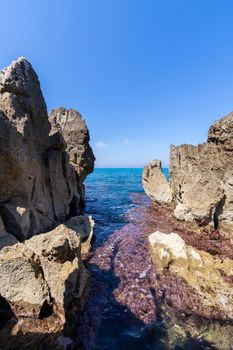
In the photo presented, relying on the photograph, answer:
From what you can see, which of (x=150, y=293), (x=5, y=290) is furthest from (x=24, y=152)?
(x=150, y=293)

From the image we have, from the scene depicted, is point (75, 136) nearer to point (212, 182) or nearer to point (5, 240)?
point (212, 182)

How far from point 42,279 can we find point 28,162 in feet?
26.5

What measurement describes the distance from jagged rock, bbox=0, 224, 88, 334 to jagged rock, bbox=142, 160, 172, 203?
20187mm

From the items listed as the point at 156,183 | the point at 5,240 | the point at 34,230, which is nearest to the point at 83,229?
the point at 34,230

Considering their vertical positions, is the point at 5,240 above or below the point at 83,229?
above

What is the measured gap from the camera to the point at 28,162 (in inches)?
526

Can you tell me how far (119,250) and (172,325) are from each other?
6.81 meters

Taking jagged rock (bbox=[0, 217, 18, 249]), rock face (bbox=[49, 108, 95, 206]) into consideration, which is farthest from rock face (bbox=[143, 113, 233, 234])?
jagged rock (bbox=[0, 217, 18, 249])

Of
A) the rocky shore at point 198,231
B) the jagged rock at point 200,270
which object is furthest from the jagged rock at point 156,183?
the jagged rock at point 200,270

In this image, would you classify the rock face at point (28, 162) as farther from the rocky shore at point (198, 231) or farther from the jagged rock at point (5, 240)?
the rocky shore at point (198, 231)

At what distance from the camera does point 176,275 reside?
10438 millimetres

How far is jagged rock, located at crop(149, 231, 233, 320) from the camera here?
8766 mm

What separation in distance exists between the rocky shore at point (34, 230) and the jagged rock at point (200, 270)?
4.37 m

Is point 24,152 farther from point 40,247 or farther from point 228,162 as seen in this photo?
point 228,162
